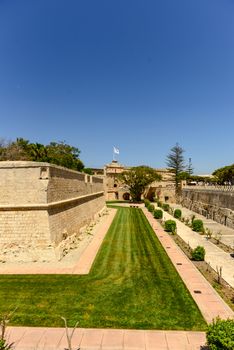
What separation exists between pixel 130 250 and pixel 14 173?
712 cm

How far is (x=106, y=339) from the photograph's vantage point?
21.4ft

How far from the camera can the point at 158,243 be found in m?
17.1

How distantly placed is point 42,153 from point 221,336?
137 feet

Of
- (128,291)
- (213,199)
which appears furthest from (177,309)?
(213,199)

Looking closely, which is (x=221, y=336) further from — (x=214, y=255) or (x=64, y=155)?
(x=64, y=155)

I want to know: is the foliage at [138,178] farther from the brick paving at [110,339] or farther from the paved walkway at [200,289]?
the brick paving at [110,339]

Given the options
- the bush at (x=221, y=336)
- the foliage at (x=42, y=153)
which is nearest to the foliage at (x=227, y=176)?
the foliage at (x=42, y=153)

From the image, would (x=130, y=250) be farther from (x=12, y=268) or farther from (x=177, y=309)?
(x=177, y=309)

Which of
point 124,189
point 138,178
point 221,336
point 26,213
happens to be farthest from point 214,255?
point 124,189

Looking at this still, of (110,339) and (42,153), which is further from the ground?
(42,153)

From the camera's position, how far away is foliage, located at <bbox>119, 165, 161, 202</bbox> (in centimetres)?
4838

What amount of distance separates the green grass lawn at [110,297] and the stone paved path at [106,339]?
0.29 metres

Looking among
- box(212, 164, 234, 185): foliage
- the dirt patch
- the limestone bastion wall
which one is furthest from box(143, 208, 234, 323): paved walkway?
box(212, 164, 234, 185): foliage

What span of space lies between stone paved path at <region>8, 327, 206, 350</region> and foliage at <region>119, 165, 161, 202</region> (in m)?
41.8
